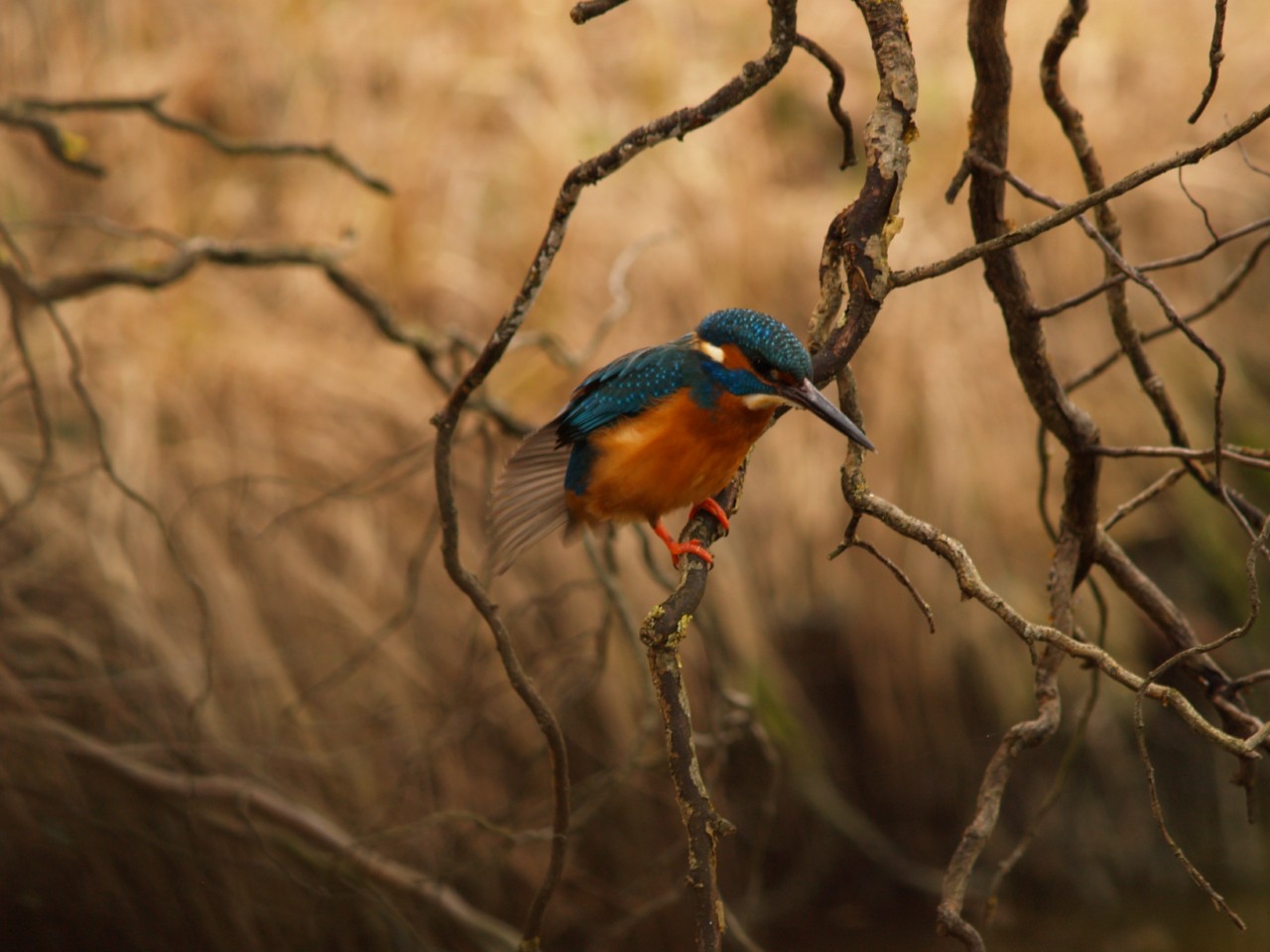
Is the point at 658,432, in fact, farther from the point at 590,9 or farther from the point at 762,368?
the point at 590,9

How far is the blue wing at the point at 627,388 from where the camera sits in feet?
5.86

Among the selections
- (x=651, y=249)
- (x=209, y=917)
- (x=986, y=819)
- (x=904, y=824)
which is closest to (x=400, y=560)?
(x=209, y=917)

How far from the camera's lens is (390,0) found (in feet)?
16.2

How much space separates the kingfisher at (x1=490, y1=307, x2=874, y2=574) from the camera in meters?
1.63

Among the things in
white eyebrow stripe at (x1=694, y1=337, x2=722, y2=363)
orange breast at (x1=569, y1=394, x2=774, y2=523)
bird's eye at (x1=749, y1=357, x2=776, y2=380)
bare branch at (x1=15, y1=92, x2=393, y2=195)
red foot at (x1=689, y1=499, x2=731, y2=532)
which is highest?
bare branch at (x1=15, y1=92, x2=393, y2=195)

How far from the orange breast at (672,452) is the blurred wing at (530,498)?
4.6 inches

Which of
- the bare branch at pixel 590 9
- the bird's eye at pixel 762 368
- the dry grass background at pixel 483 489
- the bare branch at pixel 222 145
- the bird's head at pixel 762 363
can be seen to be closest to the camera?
the bare branch at pixel 590 9

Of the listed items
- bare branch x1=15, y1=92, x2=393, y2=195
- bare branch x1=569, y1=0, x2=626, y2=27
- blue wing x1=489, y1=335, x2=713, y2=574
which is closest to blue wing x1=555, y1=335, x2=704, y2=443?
blue wing x1=489, y1=335, x2=713, y2=574

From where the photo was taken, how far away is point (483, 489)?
3.39m

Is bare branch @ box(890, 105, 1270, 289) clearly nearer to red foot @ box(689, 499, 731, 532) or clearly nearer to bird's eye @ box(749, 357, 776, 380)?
bird's eye @ box(749, 357, 776, 380)

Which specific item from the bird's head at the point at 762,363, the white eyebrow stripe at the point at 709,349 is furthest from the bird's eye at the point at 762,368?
the white eyebrow stripe at the point at 709,349

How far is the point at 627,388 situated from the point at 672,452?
0.53 ft

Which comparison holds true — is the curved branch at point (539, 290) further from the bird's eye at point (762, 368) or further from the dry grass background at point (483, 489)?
the dry grass background at point (483, 489)

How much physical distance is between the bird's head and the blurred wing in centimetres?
29
